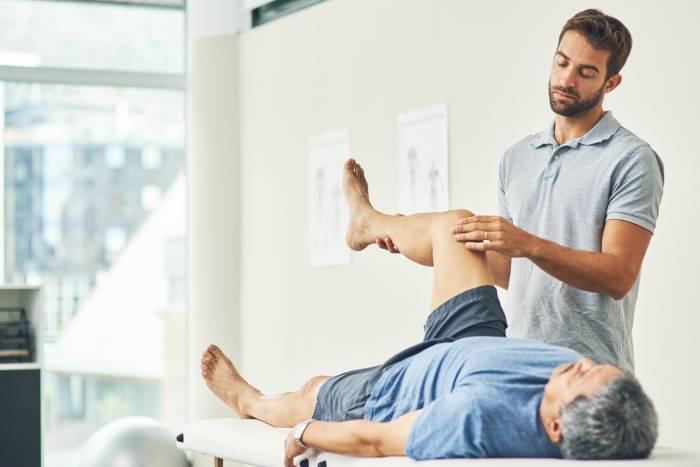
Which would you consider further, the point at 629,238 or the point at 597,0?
the point at 597,0

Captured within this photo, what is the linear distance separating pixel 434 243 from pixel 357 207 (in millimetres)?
319

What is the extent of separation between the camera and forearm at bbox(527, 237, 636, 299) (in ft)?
6.79

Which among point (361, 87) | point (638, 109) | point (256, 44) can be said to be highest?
point (256, 44)

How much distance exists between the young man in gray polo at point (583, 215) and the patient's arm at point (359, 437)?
0.41 m

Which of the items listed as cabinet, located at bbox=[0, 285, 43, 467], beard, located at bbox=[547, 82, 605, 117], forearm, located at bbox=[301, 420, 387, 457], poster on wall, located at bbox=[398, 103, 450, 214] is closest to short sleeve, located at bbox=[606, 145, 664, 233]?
beard, located at bbox=[547, 82, 605, 117]

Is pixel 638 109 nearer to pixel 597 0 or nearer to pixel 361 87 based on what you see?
pixel 597 0

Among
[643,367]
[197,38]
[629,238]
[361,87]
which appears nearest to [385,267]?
[361,87]

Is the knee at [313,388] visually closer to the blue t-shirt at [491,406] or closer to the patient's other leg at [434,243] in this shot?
the patient's other leg at [434,243]

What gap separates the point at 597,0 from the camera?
3.21m

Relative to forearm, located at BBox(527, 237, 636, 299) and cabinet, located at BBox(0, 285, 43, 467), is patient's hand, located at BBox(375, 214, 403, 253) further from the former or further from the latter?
cabinet, located at BBox(0, 285, 43, 467)

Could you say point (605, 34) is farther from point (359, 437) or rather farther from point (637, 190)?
point (359, 437)

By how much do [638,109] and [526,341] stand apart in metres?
1.28

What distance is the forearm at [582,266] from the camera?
6.79 feet

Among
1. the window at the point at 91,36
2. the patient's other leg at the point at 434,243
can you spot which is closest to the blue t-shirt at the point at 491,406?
the patient's other leg at the point at 434,243
